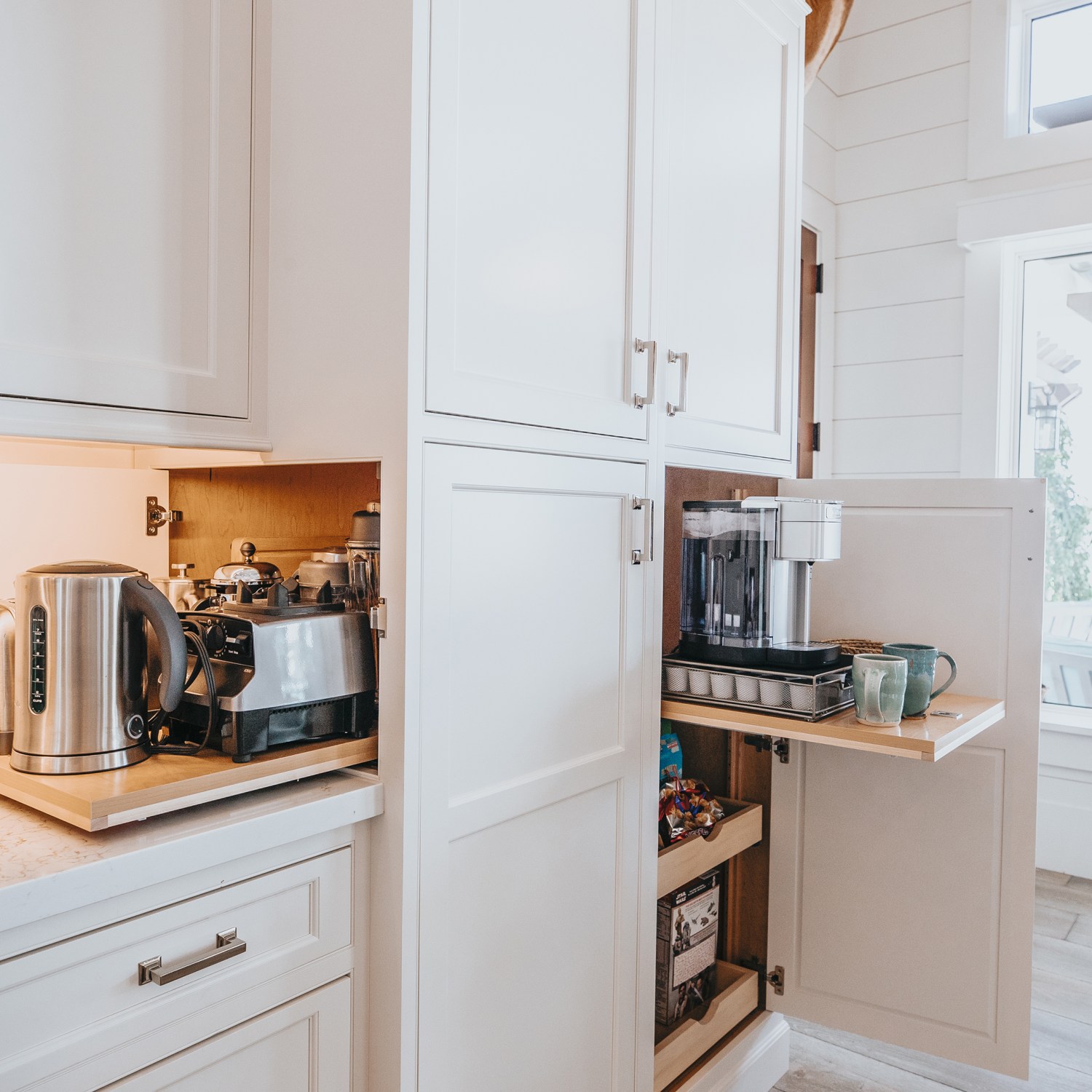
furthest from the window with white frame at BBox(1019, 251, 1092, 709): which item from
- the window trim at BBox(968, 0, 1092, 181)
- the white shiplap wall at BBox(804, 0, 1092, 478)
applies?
the window trim at BBox(968, 0, 1092, 181)

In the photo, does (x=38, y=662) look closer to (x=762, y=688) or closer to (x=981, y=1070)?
(x=762, y=688)

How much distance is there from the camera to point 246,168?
129 cm

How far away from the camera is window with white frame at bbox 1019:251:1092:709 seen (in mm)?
3145

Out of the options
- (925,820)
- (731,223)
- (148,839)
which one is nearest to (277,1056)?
(148,839)

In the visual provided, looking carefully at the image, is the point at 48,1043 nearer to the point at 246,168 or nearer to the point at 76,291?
the point at 76,291

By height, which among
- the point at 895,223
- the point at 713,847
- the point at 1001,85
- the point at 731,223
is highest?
the point at 1001,85

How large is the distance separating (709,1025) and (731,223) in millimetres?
1596

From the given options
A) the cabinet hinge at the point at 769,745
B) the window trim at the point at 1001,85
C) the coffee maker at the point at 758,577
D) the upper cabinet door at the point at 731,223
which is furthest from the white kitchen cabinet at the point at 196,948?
the window trim at the point at 1001,85

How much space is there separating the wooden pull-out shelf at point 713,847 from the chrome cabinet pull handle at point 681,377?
815 millimetres

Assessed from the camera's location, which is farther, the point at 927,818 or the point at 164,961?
the point at 927,818

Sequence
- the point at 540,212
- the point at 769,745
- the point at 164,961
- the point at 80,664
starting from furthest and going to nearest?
the point at 769,745 < the point at 540,212 < the point at 80,664 < the point at 164,961

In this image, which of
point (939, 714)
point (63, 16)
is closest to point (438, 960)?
point (939, 714)

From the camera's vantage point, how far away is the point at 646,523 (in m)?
1.54

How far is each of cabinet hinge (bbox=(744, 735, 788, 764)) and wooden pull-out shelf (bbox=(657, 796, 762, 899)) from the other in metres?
0.13
